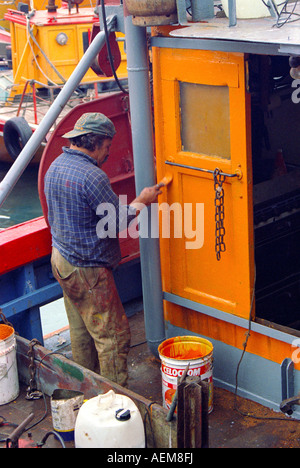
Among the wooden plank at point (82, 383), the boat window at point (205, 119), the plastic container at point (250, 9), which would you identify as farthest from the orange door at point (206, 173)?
the wooden plank at point (82, 383)

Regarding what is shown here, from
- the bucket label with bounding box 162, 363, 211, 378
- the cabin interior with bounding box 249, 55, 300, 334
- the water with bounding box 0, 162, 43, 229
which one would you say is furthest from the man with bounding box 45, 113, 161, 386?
the water with bounding box 0, 162, 43, 229

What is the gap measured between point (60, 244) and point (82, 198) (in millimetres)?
403

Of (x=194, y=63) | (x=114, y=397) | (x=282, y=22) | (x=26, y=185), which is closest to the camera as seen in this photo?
(x=114, y=397)

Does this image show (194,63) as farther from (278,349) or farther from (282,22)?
(278,349)

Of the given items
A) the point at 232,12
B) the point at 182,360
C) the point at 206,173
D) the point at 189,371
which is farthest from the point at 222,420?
the point at 232,12

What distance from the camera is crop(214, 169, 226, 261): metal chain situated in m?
4.41

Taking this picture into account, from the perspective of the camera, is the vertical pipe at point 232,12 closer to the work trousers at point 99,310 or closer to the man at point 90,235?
the man at point 90,235

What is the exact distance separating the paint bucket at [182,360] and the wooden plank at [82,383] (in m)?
0.47

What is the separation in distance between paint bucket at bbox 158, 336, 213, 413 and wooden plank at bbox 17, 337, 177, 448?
0.47 m

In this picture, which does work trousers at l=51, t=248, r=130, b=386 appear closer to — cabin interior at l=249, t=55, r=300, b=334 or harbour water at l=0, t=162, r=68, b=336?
cabin interior at l=249, t=55, r=300, b=334

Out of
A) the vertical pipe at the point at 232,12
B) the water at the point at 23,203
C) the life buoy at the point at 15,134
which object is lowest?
the water at the point at 23,203

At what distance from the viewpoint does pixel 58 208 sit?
4480 mm

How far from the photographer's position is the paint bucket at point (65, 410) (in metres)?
4.09
